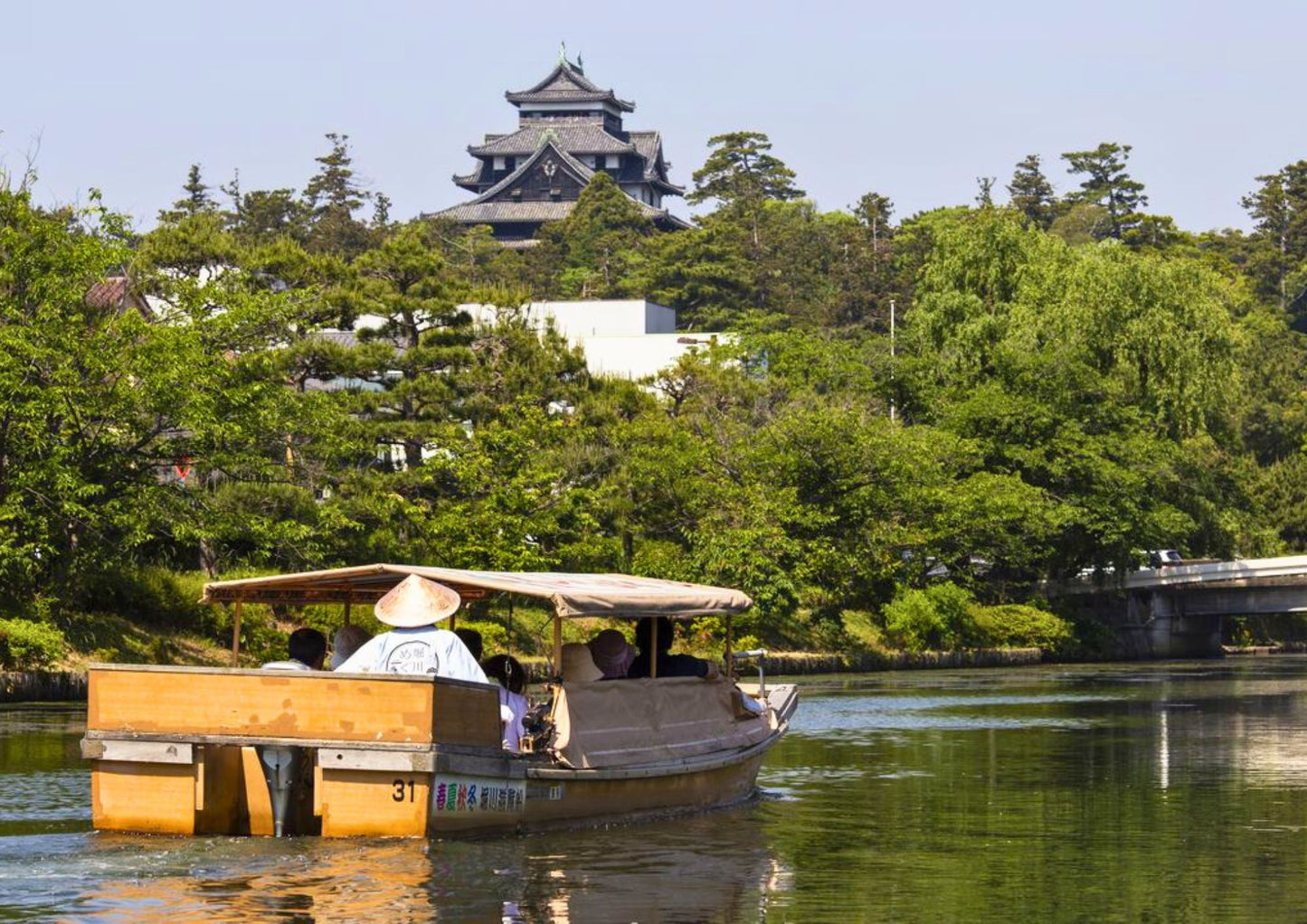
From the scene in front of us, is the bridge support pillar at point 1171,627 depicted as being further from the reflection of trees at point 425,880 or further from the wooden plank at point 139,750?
the wooden plank at point 139,750

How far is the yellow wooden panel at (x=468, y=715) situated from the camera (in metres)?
15.2

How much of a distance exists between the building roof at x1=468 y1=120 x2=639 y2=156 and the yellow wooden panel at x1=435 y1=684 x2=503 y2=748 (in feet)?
407

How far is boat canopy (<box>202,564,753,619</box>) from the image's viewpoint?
654 inches

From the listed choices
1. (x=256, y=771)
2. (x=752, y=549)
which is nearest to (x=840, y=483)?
(x=752, y=549)

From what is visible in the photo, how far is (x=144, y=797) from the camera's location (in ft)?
52.8

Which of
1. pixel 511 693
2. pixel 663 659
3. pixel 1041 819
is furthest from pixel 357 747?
pixel 1041 819

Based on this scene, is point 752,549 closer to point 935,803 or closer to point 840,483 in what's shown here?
point 840,483

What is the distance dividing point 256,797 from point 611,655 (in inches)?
151

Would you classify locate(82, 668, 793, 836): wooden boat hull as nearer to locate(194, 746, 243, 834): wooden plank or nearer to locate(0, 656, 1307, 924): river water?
locate(194, 746, 243, 834): wooden plank

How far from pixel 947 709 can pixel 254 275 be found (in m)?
20.9

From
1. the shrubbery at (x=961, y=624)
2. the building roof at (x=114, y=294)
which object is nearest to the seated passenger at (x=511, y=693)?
the building roof at (x=114, y=294)

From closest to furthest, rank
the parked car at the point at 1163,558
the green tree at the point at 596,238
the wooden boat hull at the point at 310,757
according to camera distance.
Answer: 1. the wooden boat hull at the point at 310,757
2. the parked car at the point at 1163,558
3. the green tree at the point at 596,238

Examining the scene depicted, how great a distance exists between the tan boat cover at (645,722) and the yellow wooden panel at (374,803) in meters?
1.86

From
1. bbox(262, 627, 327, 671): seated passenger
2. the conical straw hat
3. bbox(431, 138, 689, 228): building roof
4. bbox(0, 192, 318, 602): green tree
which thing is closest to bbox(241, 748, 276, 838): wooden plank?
bbox(262, 627, 327, 671): seated passenger
